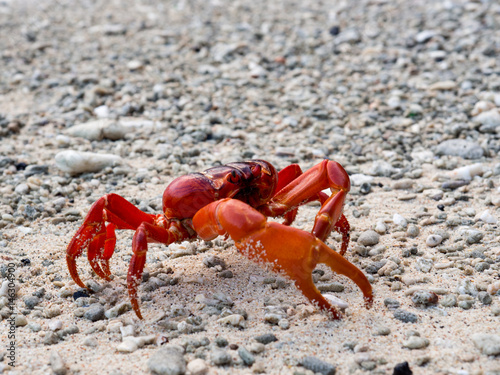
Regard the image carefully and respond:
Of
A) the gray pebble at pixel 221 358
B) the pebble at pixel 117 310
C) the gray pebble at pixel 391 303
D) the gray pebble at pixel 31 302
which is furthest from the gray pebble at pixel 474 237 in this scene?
the gray pebble at pixel 31 302

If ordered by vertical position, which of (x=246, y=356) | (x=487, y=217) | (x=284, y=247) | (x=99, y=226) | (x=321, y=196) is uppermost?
(x=284, y=247)

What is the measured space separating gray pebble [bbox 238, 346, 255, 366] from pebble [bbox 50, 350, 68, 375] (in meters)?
0.98

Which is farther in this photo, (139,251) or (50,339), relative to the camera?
(139,251)

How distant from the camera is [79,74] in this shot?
9266 millimetres

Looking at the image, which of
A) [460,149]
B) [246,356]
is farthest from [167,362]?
[460,149]

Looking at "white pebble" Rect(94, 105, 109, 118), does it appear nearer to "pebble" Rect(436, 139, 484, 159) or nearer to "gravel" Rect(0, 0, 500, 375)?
"gravel" Rect(0, 0, 500, 375)

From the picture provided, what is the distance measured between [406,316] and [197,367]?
4.37ft

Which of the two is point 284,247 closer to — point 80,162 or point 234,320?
point 234,320

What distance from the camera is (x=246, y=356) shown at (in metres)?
3.09

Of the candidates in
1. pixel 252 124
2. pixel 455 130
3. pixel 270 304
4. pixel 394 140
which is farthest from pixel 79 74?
pixel 270 304

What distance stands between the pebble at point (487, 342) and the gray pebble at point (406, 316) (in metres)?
0.37

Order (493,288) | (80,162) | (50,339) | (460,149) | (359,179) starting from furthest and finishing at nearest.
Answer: (460,149) → (80,162) → (359,179) → (493,288) → (50,339)

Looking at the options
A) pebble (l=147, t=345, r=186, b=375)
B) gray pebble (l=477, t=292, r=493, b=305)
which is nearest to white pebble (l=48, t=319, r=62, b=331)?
pebble (l=147, t=345, r=186, b=375)

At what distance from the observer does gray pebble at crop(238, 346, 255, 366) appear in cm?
307
